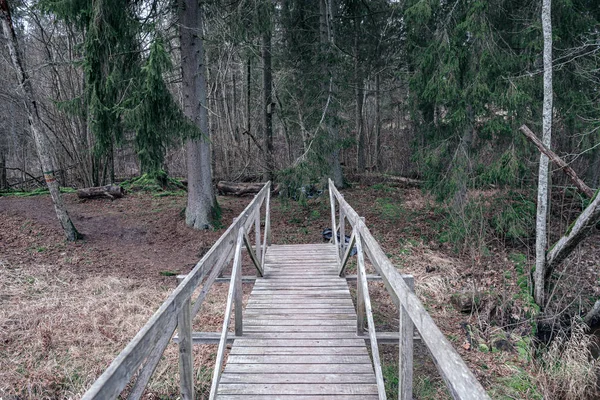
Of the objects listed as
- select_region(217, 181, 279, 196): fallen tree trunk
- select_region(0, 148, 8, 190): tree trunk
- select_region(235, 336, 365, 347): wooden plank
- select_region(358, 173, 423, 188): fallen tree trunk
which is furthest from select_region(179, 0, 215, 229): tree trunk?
select_region(0, 148, 8, 190): tree trunk

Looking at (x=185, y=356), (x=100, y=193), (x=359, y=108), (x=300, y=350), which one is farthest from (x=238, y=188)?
(x=185, y=356)

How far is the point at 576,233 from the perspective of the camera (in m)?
6.32

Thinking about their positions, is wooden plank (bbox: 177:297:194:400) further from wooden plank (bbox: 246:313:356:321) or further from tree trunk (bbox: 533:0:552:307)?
tree trunk (bbox: 533:0:552:307)

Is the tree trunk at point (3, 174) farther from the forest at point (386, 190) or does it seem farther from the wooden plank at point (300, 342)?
the wooden plank at point (300, 342)

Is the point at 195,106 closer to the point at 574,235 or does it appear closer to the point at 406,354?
the point at 574,235

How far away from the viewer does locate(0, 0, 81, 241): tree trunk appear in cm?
795

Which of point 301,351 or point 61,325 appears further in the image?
point 61,325

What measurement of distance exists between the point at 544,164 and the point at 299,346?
18.6 feet

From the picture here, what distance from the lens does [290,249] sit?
773cm

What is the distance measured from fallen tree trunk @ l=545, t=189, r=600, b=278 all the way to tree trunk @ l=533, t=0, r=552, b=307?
13 cm

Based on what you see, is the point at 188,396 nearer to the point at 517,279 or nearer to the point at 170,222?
the point at 517,279

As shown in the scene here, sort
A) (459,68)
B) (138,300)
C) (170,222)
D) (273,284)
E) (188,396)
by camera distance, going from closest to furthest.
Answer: (188,396), (273,284), (138,300), (459,68), (170,222)

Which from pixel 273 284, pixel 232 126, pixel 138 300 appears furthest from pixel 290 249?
pixel 232 126

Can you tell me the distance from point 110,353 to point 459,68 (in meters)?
8.57
